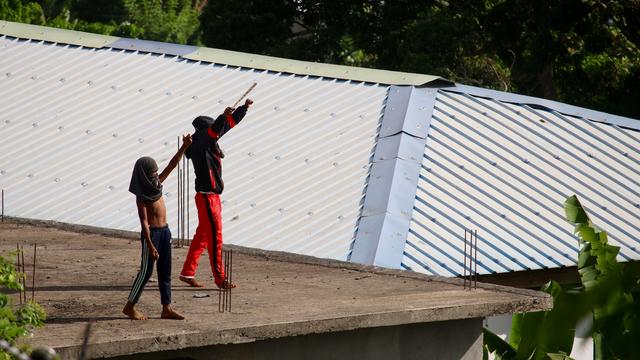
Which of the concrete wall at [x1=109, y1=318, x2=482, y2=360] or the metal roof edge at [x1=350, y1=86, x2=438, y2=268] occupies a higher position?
the metal roof edge at [x1=350, y1=86, x2=438, y2=268]

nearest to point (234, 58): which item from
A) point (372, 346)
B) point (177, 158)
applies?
point (177, 158)

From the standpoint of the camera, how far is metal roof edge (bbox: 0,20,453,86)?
16969 mm

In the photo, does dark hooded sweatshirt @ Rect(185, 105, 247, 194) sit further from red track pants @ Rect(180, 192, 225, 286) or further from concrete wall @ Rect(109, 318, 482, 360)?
concrete wall @ Rect(109, 318, 482, 360)

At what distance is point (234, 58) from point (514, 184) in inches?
225

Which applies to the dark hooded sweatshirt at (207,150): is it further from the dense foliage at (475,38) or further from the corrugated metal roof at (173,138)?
the dense foliage at (475,38)

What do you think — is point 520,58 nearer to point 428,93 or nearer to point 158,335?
point 428,93

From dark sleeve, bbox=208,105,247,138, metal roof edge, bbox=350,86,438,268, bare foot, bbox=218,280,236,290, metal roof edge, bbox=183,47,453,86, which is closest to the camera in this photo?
bare foot, bbox=218,280,236,290

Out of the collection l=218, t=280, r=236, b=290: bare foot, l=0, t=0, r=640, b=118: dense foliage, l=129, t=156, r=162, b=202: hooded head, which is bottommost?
l=218, t=280, r=236, b=290: bare foot

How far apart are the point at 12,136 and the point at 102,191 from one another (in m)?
2.70

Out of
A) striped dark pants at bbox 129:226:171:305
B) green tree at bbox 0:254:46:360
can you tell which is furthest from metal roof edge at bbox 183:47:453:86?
green tree at bbox 0:254:46:360

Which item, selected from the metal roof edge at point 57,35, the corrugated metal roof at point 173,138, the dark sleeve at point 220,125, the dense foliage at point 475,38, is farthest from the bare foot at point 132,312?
the dense foliage at point 475,38

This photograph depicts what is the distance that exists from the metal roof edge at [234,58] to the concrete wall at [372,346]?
7.42 metres

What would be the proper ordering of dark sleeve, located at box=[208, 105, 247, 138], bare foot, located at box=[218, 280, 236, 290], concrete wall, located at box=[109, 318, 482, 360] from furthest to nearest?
dark sleeve, located at box=[208, 105, 247, 138] < bare foot, located at box=[218, 280, 236, 290] < concrete wall, located at box=[109, 318, 482, 360]

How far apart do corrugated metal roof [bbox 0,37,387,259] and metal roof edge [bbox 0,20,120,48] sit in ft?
0.83
